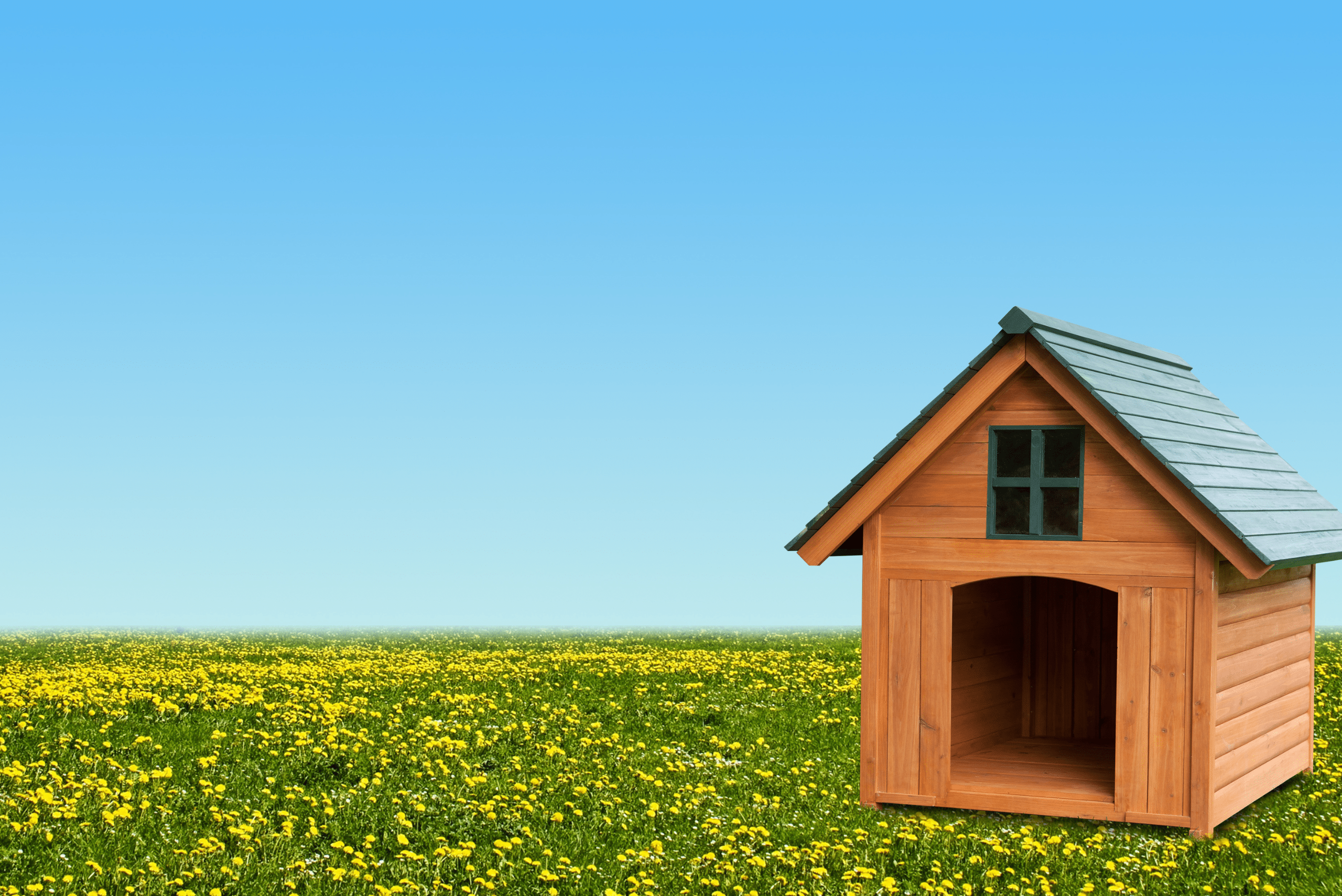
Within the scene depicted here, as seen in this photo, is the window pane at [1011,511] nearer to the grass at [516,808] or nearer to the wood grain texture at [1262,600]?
the wood grain texture at [1262,600]

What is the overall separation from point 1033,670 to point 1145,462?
5.83 m

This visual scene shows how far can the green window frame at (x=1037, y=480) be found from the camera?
11422 mm

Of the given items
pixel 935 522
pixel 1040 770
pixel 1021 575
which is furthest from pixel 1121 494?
pixel 1040 770

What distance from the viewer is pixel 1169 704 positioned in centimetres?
1113

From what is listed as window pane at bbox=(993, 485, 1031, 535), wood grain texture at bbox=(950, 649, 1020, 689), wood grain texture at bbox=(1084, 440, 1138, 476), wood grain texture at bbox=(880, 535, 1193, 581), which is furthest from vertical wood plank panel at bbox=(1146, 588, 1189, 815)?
wood grain texture at bbox=(950, 649, 1020, 689)

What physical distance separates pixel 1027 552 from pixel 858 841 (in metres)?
3.27

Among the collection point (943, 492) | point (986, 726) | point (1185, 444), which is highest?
point (1185, 444)

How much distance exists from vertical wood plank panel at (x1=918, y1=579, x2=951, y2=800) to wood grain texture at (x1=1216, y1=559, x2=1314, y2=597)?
2595 millimetres

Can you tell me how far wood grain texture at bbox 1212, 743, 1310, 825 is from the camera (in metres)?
11.5

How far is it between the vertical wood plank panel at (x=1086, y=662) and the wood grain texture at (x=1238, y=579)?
2412 mm

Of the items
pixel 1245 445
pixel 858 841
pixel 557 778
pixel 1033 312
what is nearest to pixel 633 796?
pixel 557 778

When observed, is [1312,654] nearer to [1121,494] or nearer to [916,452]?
[1121,494]

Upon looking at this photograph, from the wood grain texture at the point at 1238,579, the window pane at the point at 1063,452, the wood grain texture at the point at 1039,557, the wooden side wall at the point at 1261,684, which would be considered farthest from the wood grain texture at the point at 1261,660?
the window pane at the point at 1063,452

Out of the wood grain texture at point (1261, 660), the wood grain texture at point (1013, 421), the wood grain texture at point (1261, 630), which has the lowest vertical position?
the wood grain texture at point (1261, 660)
